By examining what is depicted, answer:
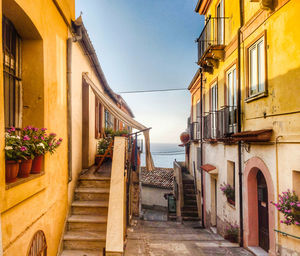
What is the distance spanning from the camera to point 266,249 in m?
6.68

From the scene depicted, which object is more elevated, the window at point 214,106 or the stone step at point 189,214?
the window at point 214,106

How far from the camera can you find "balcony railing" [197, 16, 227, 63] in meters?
9.93

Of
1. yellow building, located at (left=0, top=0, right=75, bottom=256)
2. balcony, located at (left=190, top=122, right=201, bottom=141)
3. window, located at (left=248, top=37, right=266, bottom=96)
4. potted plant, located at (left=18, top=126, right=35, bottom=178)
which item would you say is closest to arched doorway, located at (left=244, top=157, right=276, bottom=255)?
window, located at (left=248, top=37, right=266, bottom=96)

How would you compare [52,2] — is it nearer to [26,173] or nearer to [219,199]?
[26,173]

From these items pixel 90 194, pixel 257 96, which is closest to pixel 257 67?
pixel 257 96

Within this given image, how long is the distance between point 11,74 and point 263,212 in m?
7.23

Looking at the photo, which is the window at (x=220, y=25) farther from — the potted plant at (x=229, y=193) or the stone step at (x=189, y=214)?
the stone step at (x=189, y=214)

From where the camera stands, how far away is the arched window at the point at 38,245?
3.72 m

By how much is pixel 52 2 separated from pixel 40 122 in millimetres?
2407

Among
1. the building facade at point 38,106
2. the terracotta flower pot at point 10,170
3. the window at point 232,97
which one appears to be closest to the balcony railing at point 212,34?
the window at point 232,97

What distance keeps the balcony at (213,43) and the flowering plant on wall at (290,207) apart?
252 inches

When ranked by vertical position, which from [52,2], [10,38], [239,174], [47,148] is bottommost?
[239,174]

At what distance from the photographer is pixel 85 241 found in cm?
496

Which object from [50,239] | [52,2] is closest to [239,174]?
[50,239]
